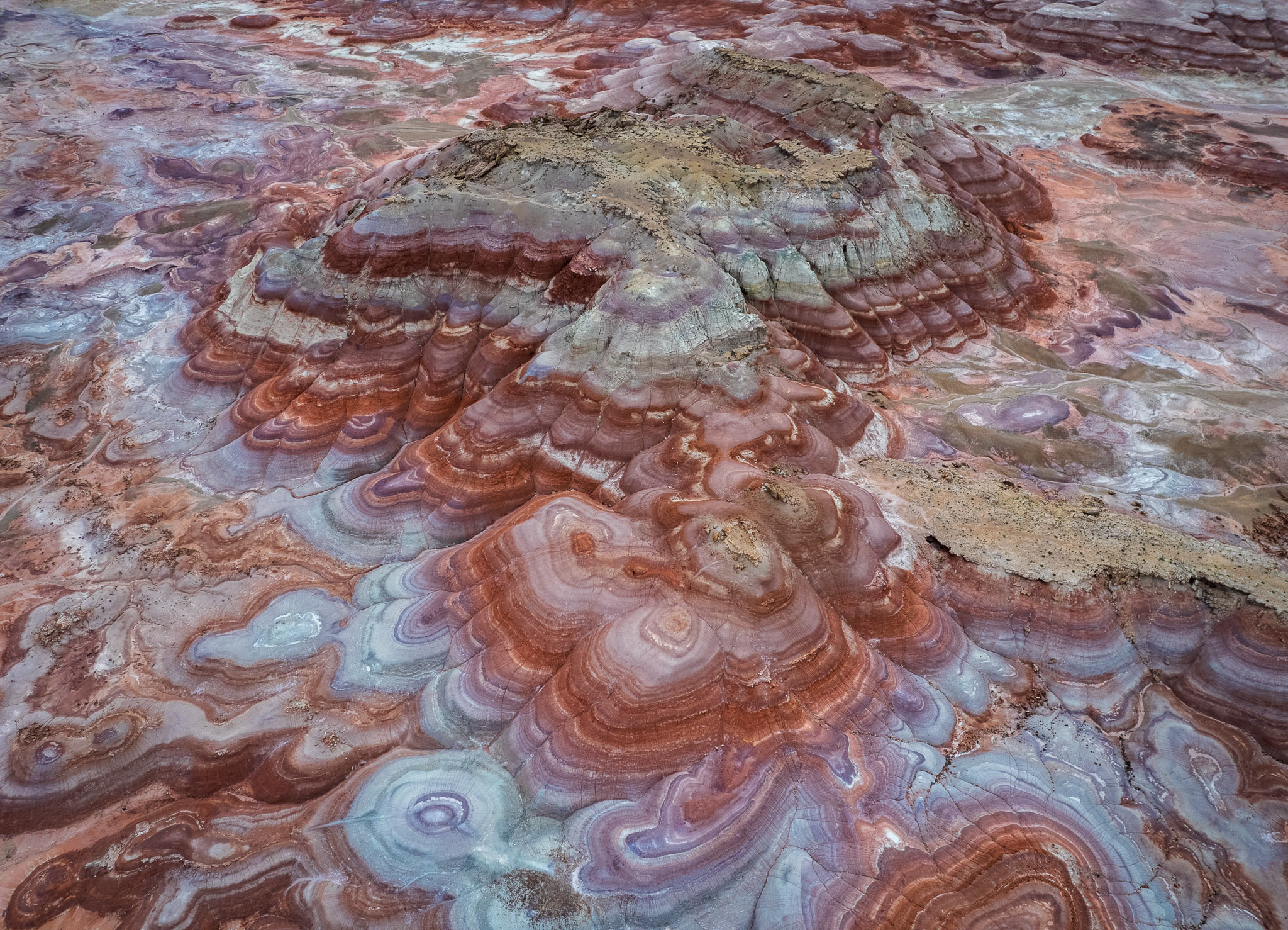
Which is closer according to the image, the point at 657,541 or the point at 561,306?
the point at 657,541

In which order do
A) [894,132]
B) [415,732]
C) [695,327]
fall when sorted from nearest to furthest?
[415,732] < [695,327] < [894,132]

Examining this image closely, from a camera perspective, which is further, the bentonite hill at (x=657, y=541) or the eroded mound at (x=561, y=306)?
the eroded mound at (x=561, y=306)

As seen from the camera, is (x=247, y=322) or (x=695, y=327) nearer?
(x=695, y=327)

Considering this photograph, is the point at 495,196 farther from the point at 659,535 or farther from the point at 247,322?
the point at 659,535

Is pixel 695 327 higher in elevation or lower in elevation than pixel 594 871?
higher

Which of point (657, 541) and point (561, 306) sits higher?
point (561, 306)

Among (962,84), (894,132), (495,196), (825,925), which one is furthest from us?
(962,84)

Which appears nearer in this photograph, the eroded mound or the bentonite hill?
the bentonite hill

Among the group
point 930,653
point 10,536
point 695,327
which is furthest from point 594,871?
point 10,536
